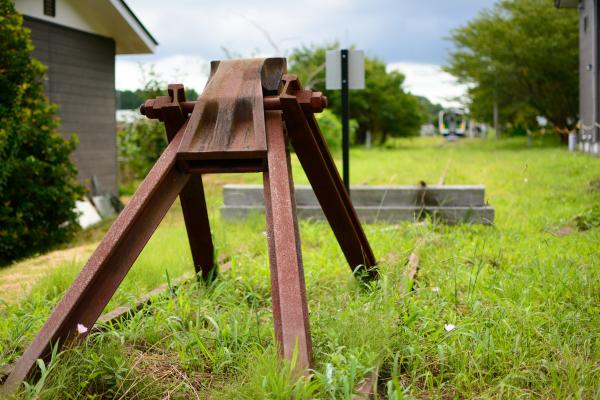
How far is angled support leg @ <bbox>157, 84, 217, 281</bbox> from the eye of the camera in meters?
3.59

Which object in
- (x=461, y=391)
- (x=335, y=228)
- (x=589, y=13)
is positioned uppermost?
(x=589, y=13)

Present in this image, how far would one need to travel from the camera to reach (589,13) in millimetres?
22484

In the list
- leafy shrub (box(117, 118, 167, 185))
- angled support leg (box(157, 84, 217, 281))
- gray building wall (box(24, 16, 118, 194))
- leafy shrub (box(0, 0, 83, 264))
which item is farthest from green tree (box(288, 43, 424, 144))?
angled support leg (box(157, 84, 217, 281))

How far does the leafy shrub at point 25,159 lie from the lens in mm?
9594

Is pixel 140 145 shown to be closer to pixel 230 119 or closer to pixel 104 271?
pixel 230 119

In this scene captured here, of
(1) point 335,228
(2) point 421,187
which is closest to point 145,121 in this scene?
(2) point 421,187

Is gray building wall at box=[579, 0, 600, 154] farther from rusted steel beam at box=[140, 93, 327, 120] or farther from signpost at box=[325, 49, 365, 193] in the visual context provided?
rusted steel beam at box=[140, 93, 327, 120]

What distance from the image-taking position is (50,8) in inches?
527

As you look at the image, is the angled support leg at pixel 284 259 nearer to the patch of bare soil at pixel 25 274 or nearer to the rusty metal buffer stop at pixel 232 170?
the rusty metal buffer stop at pixel 232 170

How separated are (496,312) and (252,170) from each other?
5.23ft

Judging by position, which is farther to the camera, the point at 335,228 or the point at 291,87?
the point at 335,228

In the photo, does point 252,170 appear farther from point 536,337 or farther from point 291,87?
point 536,337

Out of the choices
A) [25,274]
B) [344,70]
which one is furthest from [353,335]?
[344,70]

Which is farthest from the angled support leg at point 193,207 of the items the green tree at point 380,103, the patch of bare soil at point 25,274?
the green tree at point 380,103
